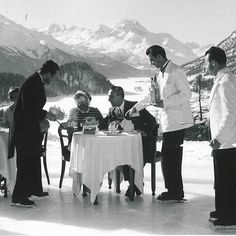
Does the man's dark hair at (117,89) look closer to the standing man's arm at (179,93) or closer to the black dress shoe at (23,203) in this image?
the standing man's arm at (179,93)

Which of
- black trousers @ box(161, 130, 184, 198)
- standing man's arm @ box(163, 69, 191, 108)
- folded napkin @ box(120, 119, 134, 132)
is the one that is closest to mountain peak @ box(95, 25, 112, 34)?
folded napkin @ box(120, 119, 134, 132)

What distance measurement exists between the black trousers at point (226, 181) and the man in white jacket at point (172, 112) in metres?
0.85

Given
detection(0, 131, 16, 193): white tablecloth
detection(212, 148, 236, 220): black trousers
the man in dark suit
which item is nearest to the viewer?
detection(212, 148, 236, 220): black trousers

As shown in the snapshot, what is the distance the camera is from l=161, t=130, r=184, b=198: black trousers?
389 cm

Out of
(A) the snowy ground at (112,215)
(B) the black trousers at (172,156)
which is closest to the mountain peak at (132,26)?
(A) the snowy ground at (112,215)

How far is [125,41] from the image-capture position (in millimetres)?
10062

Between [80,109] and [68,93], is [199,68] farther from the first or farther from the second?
[80,109]

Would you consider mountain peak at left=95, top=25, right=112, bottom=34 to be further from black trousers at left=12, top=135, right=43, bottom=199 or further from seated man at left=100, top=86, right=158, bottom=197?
black trousers at left=12, top=135, right=43, bottom=199

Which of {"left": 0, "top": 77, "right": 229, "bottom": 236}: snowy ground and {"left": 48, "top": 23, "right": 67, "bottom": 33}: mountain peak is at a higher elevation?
{"left": 48, "top": 23, "right": 67, "bottom": 33}: mountain peak

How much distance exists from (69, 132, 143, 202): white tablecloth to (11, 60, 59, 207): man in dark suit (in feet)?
1.24

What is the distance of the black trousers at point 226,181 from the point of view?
2994 mm

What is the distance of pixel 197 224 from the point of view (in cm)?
328

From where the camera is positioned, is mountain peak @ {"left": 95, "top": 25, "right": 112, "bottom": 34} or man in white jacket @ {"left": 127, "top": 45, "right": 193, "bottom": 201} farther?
mountain peak @ {"left": 95, "top": 25, "right": 112, "bottom": 34}

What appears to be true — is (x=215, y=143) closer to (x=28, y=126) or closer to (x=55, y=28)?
(x=28, y=126)
